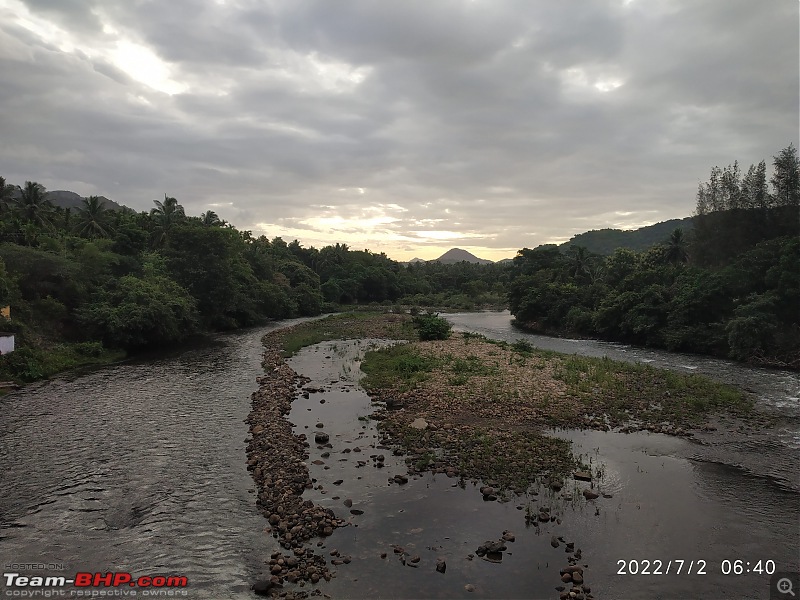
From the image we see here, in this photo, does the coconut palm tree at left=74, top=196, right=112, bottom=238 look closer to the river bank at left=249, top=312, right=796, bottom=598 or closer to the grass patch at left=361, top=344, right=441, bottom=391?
the grass patch at left=361, top=344, right=441, bottom=391

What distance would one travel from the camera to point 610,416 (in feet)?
68.0

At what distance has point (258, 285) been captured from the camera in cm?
6625

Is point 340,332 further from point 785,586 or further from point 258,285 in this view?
point 785,586

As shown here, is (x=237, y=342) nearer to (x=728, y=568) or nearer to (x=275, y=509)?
(x=275, y=509)

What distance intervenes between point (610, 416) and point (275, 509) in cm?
1514

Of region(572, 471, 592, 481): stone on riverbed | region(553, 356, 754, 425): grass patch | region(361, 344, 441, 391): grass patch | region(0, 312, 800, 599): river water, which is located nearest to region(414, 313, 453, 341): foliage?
region(361, 344, 441, 391): grass patch

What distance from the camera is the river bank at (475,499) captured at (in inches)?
393

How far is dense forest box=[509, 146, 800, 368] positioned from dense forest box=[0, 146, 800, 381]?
0.12 m

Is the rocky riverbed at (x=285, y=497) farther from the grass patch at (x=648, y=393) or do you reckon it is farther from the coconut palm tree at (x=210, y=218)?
the coconut palm tree at (x=210, y=218)

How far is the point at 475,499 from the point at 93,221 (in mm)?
59238

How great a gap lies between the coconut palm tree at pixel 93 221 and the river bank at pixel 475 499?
1851 inches

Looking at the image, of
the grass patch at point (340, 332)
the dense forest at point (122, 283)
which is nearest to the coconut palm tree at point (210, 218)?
the dense forest at point (122, 283)

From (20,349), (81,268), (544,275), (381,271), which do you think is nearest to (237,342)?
(81,268)

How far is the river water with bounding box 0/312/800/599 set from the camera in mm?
10094
